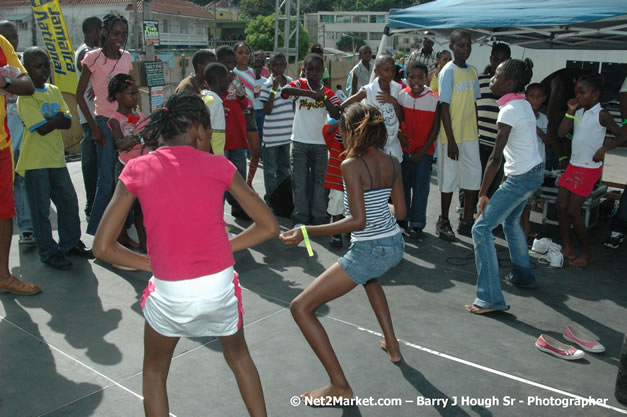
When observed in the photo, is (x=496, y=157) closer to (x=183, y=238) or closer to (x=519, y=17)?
(x=519, y=17)

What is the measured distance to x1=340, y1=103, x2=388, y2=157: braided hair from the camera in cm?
337

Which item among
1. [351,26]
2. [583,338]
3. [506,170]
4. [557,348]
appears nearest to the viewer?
[557,348]

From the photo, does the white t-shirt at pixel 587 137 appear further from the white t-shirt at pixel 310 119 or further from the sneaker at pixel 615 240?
the white t-shirt at pixel 310 119

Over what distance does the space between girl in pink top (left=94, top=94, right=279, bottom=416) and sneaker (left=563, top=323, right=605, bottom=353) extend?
8.40ft

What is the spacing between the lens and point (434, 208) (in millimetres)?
7734

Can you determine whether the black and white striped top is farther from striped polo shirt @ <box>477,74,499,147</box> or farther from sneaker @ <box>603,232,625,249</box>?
sneaker @ <box>603,232,625,249</box>

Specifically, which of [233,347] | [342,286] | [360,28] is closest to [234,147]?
[342,286]

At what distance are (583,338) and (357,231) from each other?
6.48 ft

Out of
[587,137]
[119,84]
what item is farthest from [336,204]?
[587,137]

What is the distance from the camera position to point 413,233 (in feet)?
21.5

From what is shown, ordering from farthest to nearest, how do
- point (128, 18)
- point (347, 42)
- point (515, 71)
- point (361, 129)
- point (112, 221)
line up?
point (347, 42)
point (128, 18)
point (515, 71)
point (361, 129)
point (112, 221)

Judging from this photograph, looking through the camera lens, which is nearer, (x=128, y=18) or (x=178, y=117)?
(x=178, y=117)

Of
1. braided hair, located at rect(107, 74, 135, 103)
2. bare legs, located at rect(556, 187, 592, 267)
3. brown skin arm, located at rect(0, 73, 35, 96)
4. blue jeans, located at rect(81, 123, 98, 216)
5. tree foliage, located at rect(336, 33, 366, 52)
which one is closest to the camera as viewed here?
brown skin arm, located at rect(0, 73, 35, 96)

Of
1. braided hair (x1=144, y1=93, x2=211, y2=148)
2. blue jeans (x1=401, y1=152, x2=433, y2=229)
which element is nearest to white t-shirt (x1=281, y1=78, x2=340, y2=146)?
blue jeans (x1=401, y1=152, x2=433, y2=229)
